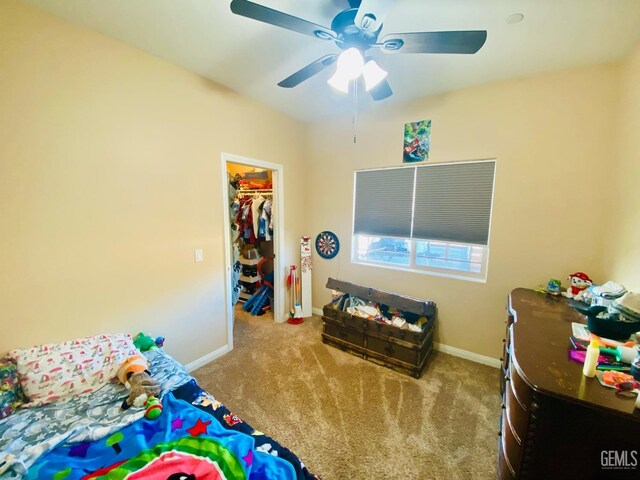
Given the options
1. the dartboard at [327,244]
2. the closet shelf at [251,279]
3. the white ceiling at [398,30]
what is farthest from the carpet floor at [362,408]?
the white ceiling at [398,30]

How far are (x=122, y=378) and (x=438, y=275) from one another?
2.80m

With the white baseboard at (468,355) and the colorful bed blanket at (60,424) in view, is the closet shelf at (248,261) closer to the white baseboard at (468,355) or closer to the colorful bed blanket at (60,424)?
the colorful bed blanket at (60,424)

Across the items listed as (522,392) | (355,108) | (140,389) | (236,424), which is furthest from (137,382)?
(355,108)

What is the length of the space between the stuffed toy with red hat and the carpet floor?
974 millimetres

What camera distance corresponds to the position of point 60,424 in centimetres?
125

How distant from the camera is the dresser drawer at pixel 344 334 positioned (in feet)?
8.66

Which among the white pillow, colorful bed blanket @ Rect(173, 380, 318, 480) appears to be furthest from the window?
the white pillow

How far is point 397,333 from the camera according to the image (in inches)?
94.2

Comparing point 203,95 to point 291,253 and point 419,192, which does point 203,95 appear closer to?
point 291,253

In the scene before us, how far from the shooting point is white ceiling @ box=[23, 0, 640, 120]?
1.47m

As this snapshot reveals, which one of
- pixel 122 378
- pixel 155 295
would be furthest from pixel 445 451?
pixel 155 295

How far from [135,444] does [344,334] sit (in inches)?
77.0

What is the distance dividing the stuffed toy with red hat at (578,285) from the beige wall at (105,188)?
3074mm

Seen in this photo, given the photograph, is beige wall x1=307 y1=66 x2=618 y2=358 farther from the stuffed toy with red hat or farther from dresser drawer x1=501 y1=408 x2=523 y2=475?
dresser drawer x1=501 y1=408 x2=523 y2=475
